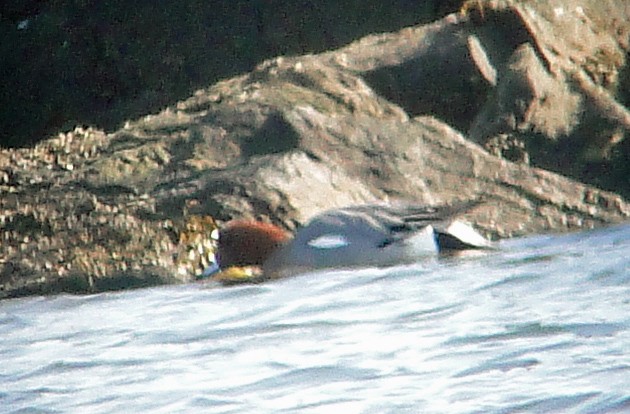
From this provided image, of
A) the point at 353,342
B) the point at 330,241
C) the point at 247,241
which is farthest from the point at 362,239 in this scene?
the point at 353,342

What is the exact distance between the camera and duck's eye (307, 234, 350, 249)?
8484mm

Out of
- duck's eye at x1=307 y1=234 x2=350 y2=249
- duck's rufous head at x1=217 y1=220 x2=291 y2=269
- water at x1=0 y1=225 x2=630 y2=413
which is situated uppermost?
duck's rufous head at x1=217 y1=220 x2=291 y2=269

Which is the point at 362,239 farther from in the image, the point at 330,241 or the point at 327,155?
the point at 327,155

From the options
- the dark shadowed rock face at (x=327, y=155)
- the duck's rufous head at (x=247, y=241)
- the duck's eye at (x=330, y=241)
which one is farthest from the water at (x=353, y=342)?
the dark shadowed rock face at (x=327, y=155)

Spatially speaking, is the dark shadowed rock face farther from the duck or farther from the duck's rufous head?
the duck

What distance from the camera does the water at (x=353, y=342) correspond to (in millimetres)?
4891

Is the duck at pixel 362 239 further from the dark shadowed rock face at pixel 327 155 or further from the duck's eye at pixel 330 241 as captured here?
the dark shadowed rock face at pixel 327 155

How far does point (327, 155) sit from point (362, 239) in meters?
1.24

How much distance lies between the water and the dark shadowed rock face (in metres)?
0.71

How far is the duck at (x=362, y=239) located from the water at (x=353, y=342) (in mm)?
230

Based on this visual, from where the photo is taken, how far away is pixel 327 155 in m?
9.65

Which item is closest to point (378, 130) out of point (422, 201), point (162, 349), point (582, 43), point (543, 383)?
point (422, 201)

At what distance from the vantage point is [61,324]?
746cm

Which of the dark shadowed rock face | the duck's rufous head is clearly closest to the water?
the duck's rufous head
